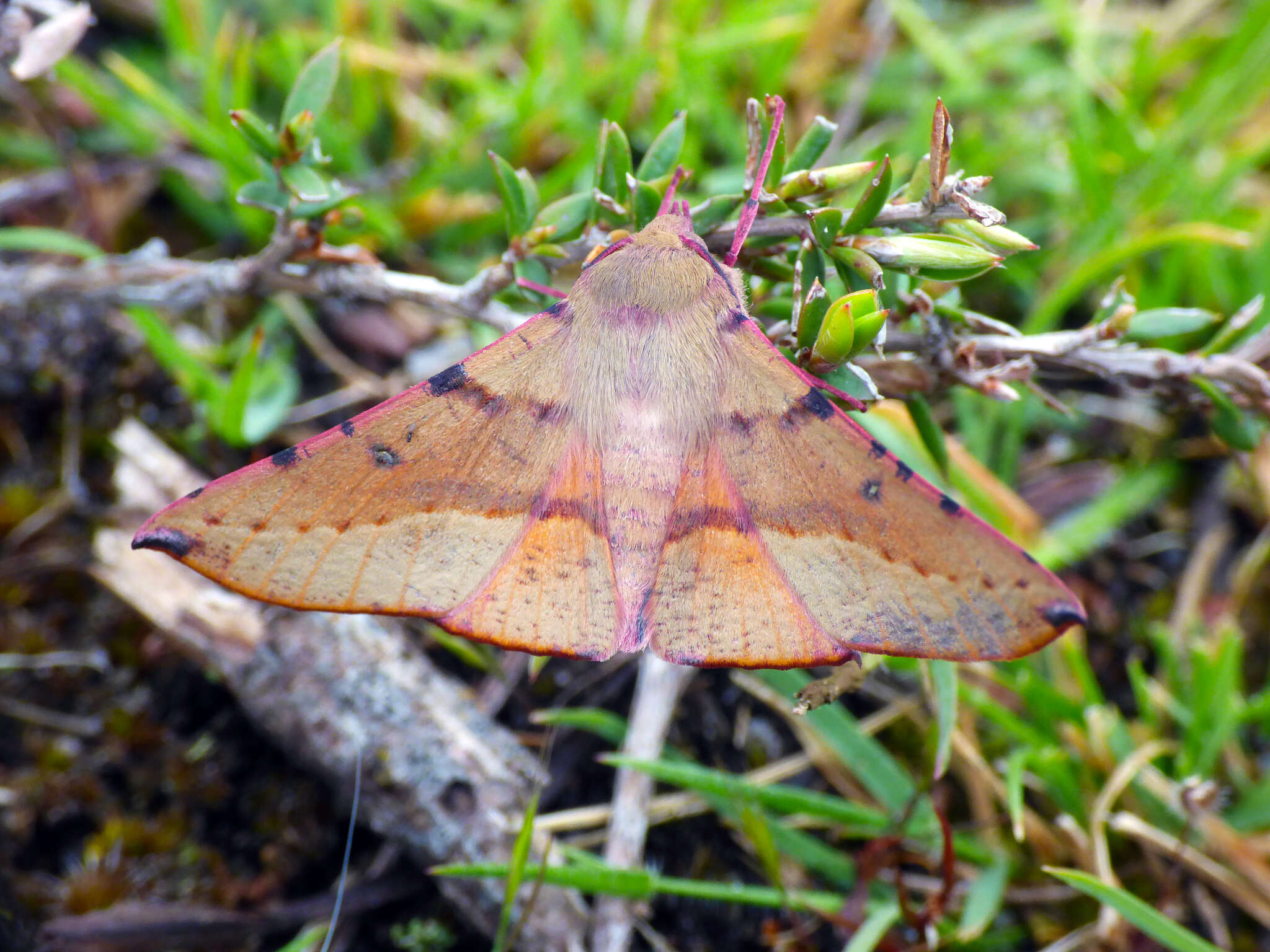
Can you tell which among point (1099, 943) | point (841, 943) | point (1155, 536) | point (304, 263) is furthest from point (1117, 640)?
point (304, 263)

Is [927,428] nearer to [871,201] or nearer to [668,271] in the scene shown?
[871,201]

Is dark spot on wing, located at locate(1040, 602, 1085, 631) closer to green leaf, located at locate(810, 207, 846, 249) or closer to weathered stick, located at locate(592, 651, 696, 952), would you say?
green leaf, located at locate(810, 207, 846, 249)

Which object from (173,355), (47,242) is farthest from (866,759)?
(47,242)

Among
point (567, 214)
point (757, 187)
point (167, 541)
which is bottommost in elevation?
point (167, 541)

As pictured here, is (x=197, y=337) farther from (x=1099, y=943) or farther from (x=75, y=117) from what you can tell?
(x=1099, y=943)

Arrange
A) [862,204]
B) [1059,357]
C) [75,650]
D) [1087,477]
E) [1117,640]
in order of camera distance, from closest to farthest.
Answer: [862,204]
[1059,357]
[75,650]
[1117,640]
[1087,477]

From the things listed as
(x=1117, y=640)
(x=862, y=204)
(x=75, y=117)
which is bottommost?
(x=1117, y=640)

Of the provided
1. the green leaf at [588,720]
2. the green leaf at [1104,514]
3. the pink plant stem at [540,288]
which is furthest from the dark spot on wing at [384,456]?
the green leaf at [1104,514]
